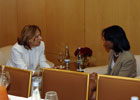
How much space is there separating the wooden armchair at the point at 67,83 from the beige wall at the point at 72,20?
2.06 metres

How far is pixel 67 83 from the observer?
8.40 feet

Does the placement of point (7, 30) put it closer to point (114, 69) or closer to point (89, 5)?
point (89, 5)

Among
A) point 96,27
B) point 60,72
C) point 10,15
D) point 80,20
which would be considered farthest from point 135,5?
point 10,15

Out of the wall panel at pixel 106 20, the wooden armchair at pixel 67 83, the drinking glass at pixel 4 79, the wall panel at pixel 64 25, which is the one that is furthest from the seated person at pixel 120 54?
the wall panel at pixel 64 25

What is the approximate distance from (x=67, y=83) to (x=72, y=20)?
3.00 metres

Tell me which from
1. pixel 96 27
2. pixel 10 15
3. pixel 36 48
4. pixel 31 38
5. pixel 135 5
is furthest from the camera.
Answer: pixel 10 15

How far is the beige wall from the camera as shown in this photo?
4414mm

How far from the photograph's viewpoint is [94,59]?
5.04m

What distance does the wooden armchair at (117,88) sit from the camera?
2244mm

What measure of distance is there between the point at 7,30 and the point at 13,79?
14.3 ft

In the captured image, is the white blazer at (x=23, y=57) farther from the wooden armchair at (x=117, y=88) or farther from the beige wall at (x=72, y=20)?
the wooden armchair at (x=117, y=88)

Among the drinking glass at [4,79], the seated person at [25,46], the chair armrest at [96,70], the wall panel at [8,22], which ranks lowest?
the chair armrest at [96,70]

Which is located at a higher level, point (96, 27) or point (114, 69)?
point (96, 27)

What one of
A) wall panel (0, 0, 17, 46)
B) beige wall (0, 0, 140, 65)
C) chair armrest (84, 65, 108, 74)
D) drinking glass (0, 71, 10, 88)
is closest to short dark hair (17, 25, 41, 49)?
chair armrest (84, 65, 108, 74)
